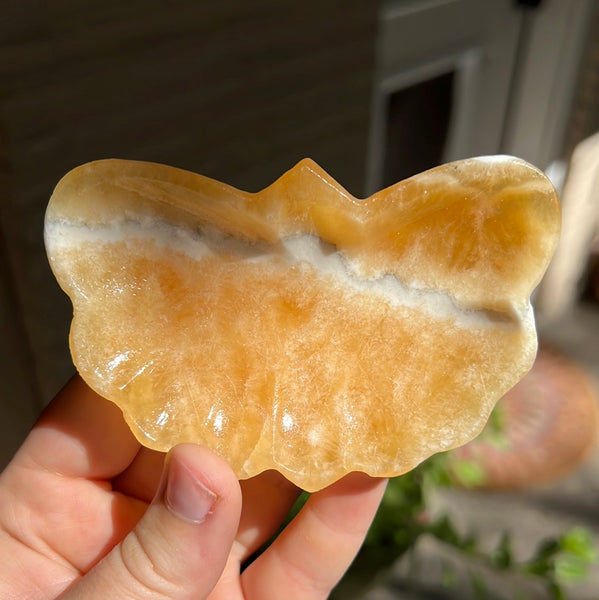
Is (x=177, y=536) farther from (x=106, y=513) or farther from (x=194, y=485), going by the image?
(x=106, y=513)

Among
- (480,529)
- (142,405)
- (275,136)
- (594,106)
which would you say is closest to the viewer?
(142,405)

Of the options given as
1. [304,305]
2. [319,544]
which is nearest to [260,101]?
[304,305]

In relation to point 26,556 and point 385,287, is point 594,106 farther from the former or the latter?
point 26,556

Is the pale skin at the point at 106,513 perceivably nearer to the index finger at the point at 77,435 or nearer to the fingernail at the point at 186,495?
the index finger at the point at 77,435

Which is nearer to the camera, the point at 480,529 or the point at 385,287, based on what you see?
the point at 385,287

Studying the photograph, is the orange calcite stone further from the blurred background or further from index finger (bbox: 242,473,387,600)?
the blurred background

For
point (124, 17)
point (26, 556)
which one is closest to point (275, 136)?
point (124, 17)

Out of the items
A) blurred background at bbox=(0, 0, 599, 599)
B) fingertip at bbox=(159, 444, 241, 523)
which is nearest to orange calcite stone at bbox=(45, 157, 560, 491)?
fingertip at bbox=(159, 444, 241, 523)
